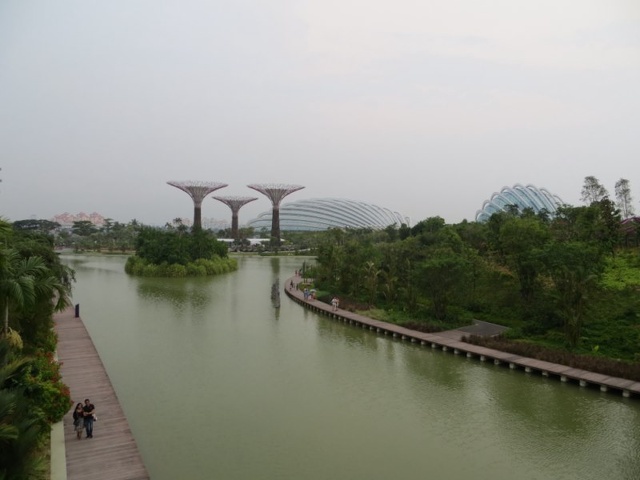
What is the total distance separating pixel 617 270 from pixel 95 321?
28698 mm

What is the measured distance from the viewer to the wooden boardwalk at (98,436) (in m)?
9.99

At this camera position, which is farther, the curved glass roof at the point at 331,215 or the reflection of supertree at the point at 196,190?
the curved glass roof at the point at 331,215

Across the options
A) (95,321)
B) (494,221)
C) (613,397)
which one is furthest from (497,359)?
(494,221)

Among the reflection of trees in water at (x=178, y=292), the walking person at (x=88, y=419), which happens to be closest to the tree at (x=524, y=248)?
the reflection of trees in water at (x=178, y=292)

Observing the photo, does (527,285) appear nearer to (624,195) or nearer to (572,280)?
(572,280)

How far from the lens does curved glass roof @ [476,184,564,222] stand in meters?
95.5

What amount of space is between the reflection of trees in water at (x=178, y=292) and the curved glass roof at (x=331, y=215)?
3735 inches

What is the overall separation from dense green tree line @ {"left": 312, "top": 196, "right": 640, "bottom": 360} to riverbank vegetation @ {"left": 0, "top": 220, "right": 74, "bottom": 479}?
1635 centimetres

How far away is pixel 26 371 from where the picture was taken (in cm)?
1024

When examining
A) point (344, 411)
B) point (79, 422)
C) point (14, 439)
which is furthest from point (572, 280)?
point (14, 439)

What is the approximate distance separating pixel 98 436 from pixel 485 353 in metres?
14.1

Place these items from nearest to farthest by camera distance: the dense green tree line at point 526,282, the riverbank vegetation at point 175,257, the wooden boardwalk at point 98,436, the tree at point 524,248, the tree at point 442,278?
the wooden boardwalk at point 98,436 < the dense green tree line at point 526,282 < the tree at point 442,278 < the tree at point 524,248 < the riverbank vegetation at point 175,257

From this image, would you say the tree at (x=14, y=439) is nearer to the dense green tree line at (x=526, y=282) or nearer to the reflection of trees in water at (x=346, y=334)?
the reflection of trees in water at (x=346, y=334)

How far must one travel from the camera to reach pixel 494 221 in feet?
141
